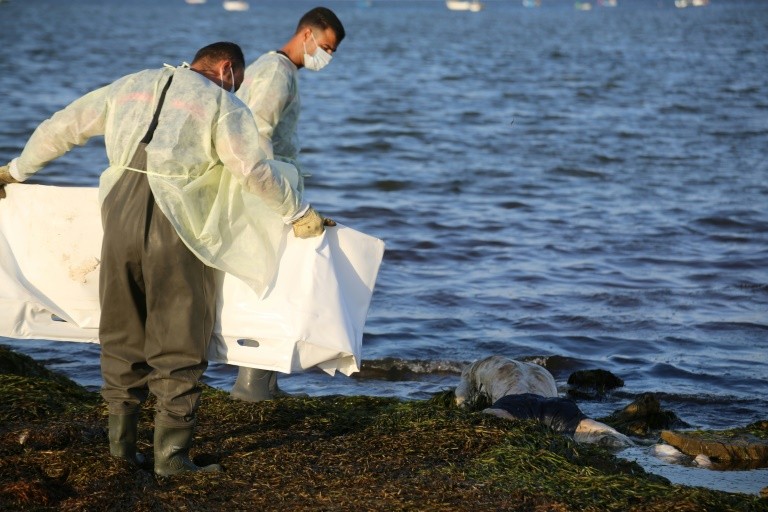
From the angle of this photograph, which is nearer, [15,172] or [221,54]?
[221,54]

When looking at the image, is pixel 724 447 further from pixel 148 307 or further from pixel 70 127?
pixel 70 127

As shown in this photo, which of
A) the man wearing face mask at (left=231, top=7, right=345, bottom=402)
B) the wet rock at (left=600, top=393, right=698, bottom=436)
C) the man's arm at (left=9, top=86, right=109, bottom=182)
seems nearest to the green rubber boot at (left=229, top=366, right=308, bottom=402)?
the man wearing face mask at (left=231, top=7, right=345, bottom=402)

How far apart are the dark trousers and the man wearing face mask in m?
1.43

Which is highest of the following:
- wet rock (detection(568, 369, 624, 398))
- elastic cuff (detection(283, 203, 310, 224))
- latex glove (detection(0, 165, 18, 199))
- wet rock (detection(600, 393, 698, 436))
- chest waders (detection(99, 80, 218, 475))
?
latex glove (detection(0, 165, 18, 199))

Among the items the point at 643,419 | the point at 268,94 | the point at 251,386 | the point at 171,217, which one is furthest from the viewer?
the point at 643,419

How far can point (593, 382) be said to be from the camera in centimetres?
826

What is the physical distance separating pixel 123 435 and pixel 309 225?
4.23ft

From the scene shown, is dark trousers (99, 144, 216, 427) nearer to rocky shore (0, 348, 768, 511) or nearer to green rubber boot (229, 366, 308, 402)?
rocky shore (0, 348, 768, 511)

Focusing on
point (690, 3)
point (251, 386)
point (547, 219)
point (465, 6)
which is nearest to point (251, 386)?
point (251, 386)

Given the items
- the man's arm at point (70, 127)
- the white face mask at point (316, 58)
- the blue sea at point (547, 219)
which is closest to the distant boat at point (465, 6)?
the blue sea at point (547, 219)

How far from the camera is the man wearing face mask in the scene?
253 inches

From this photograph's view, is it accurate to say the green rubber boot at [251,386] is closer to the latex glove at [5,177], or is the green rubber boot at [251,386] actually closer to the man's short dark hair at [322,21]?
the latex glove at [5,177]

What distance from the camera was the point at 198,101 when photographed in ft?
Answer: 16.1

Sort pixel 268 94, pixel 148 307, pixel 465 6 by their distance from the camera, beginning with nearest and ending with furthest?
pixel 148 307 < pixel 268 94 < pixel 465 6
